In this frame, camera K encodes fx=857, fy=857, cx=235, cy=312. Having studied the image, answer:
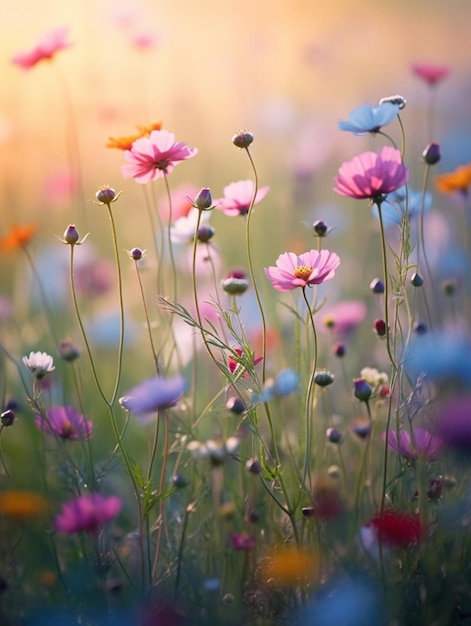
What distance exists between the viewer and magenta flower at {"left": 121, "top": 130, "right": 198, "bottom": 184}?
952 mm

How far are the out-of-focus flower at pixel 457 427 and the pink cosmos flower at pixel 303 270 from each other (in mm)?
186

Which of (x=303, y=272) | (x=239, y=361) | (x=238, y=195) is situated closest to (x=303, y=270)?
(x=303, y=272)

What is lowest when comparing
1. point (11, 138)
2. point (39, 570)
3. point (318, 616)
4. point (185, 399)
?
point (39, 570)

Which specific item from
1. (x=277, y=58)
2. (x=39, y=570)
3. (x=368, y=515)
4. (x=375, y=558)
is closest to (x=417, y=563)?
(x=375, y=558)

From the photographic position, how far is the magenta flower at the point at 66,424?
1020mm

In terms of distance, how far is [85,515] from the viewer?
909 millimetres

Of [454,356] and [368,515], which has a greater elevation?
[454,356]

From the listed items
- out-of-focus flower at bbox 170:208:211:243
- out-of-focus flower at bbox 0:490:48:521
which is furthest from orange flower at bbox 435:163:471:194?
out-of-focus flower at bbox 0:490:48:521

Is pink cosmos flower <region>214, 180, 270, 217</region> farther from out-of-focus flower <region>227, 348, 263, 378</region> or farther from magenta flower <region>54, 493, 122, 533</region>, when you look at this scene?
magenta flower <region>54, 493, 122, 533</region>

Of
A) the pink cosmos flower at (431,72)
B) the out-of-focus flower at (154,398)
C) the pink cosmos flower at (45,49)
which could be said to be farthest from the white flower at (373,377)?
the pink cosmos flower at (45,49)

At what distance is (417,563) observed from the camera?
926 millimetres

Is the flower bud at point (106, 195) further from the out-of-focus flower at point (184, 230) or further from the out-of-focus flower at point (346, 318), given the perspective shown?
the out-of-focus flower at point (346, 318)

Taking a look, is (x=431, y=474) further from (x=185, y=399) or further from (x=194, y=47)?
(x=194, y=47)

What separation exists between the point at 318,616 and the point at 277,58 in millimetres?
2146
